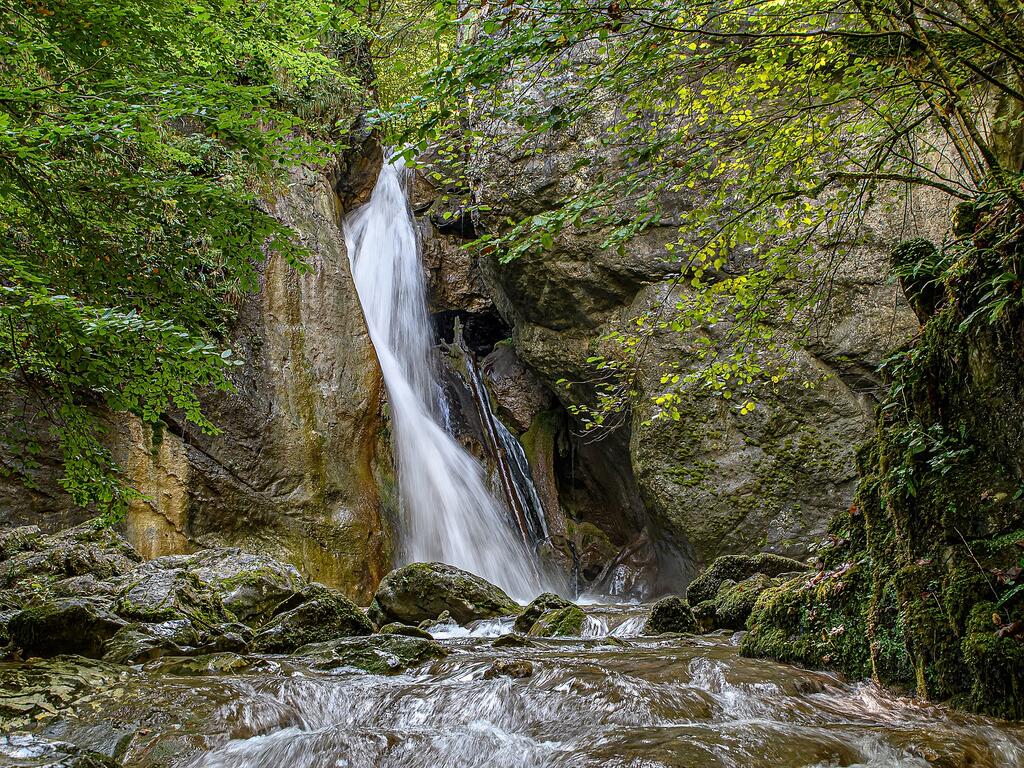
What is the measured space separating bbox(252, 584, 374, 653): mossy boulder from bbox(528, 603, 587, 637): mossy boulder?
1809 millimetres

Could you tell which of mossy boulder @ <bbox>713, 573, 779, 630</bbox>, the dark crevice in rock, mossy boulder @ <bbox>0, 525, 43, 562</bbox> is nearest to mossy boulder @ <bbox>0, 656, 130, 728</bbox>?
mossy boulder @ <bbox>0, 525, 43, 562</bbox>

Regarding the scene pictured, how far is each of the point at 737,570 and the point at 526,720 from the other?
16.1 ft

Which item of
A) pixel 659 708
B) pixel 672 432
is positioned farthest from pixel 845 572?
pixel 672 432

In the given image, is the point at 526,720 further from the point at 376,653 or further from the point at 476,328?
the point at 476,328

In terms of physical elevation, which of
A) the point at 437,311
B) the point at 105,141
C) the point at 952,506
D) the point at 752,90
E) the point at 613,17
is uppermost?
the point at 437,311

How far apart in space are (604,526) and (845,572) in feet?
33.6

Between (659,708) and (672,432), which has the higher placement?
(672,432)

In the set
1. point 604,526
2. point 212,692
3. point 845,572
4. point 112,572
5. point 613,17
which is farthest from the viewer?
point 604,526

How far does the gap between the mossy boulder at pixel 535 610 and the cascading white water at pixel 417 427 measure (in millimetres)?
3745

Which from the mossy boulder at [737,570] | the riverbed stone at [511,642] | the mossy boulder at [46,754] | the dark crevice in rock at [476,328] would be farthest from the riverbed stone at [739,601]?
the dark crevice in rock at [476,328]

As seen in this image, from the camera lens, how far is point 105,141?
4.09m

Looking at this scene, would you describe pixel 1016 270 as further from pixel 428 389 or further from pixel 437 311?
pixel 437 311

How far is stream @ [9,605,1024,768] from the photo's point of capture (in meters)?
3.31

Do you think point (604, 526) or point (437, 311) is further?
point (437, 311)
